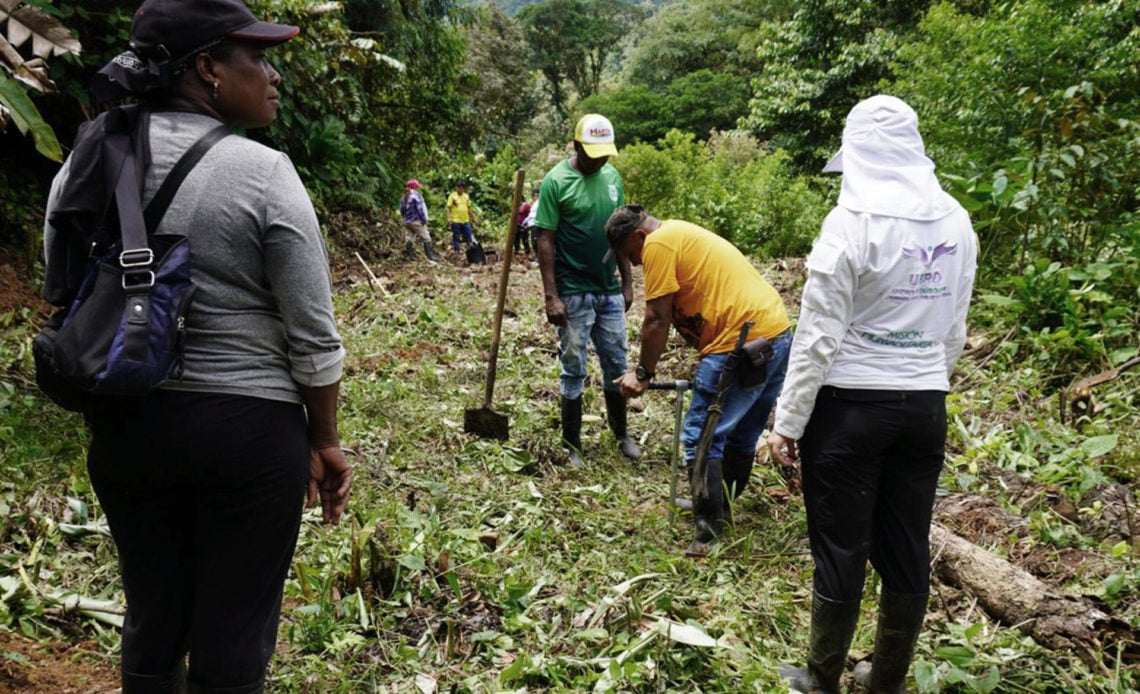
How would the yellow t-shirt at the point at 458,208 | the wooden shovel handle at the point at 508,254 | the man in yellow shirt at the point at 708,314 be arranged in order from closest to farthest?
the man in yellow shirt at the point at 708,314, the wooden shovel handle at the point at 508,254, the yellow t-shirt at the point at 458,208

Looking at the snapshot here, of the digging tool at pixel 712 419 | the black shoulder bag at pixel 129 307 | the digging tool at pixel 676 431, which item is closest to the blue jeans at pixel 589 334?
the digging tool at pixel 676 431

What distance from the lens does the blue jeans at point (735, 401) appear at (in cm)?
364

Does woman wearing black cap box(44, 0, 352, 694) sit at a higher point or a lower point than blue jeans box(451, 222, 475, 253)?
higher

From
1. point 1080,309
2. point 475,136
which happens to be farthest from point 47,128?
point 475,136

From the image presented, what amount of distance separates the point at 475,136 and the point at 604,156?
553 inches

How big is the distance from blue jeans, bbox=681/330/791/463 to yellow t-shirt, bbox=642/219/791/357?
83 millimetres

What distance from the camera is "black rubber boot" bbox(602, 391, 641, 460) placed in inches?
195

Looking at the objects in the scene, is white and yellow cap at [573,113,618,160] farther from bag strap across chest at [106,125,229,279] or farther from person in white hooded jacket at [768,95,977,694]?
bag strap across chest at [106,125,229,279]

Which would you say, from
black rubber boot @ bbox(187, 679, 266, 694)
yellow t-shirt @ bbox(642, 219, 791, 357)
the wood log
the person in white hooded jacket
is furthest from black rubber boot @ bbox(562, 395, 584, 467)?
black rubber boot @ bbox(187, 679, 266, 694)

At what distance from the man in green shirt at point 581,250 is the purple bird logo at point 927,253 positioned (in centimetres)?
230

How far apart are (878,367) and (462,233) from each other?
13.0 metres

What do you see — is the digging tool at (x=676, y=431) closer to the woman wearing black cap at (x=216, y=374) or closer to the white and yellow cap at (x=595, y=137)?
the white and yellow cap at (x=595, y=137)

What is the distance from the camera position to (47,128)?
10.7 ft

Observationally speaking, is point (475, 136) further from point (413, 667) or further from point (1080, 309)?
point (413, 667)
